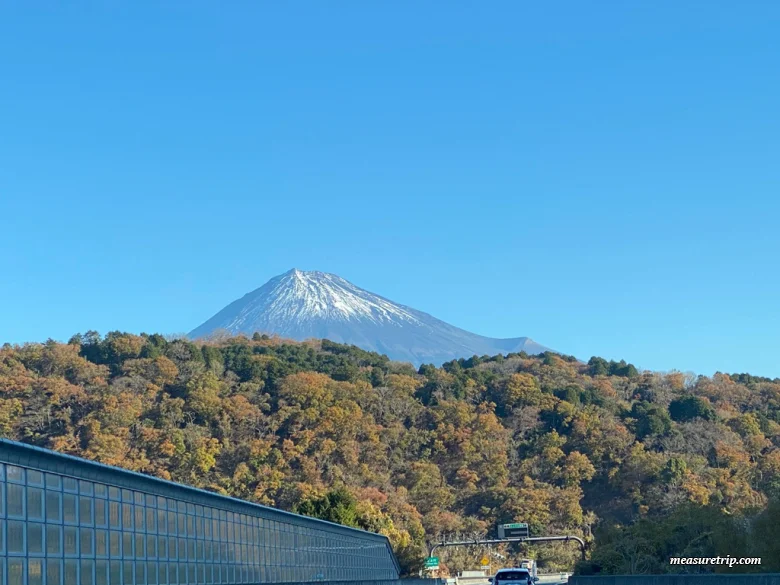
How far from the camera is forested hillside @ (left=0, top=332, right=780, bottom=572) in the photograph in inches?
4695

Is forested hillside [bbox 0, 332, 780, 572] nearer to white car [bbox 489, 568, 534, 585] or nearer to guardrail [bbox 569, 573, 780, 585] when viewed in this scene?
white car [bbox 489, 568, 534, 585]

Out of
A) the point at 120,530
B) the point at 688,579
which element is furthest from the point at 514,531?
the point at 120,530

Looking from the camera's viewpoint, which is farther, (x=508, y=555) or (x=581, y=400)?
(x=581, y=400)

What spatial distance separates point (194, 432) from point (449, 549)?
31.4 meters

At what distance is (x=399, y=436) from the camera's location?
14012cm

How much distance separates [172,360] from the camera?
15112cm

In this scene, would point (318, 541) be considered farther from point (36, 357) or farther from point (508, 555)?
point (36, 357)

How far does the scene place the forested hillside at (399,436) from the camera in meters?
119

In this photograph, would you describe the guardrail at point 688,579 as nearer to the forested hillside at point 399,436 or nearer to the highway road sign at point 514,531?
the forested hillside at point 399,436

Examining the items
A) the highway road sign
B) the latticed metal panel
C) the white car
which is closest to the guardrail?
the white car

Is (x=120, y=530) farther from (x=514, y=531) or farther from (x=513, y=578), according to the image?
(x=514, y=531)

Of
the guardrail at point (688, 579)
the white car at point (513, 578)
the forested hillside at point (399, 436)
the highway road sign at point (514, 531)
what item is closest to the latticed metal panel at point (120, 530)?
the white car at point (513, 578)

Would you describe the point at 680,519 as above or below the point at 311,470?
below

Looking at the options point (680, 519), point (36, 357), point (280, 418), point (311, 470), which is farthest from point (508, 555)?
point (36, 357)
